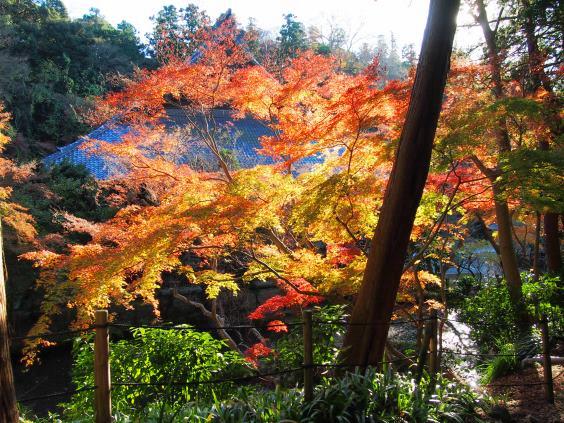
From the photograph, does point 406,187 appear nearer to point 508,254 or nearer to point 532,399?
point 532,399

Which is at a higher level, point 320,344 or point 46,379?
point 320,344

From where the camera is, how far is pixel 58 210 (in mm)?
11461

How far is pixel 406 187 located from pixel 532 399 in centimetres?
261

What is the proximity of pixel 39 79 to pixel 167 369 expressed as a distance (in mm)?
16633

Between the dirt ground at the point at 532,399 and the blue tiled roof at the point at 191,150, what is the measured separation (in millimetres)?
6784

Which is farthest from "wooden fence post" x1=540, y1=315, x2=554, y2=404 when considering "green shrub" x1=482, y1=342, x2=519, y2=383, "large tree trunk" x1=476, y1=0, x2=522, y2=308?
"large tree trunk" x1=476, y1=0, x2=522, y2=308

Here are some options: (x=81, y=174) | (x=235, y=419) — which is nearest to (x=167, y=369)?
Answer: (x=235, y=419)

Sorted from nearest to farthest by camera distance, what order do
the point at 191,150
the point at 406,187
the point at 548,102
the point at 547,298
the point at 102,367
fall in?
the point at 102,367 < the point at 406,187 < the point at 548,102 < the point at 547,298 < the point at 191,150

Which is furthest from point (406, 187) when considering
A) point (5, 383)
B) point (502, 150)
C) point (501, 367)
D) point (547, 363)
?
point (502, 150)

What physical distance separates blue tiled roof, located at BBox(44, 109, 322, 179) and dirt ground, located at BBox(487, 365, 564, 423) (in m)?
6.78

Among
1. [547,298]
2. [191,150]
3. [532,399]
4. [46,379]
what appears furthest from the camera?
[191,150]

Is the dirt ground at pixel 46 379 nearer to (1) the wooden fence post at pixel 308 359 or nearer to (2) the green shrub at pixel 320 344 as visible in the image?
(2) the green shrub at pixel 320 344

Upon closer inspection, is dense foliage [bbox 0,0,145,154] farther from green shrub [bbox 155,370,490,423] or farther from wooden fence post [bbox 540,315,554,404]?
wooden fence post [bbox 540,315,554,404]

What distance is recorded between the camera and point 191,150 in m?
12.9
